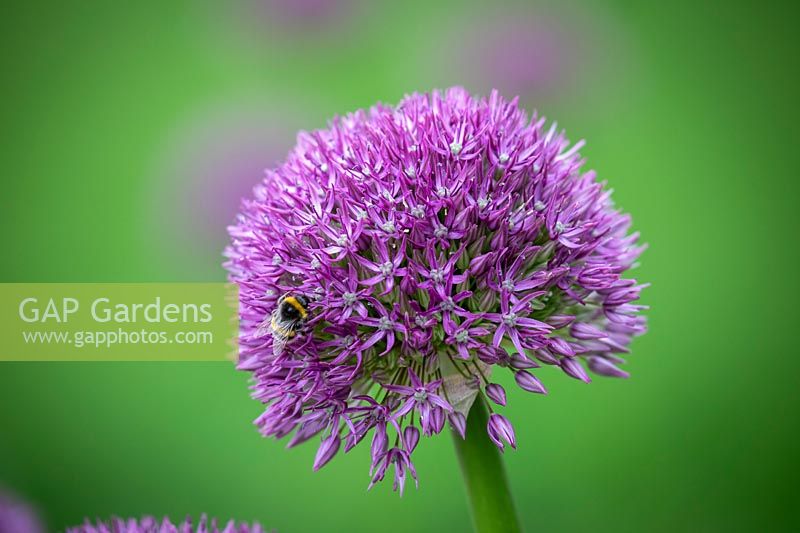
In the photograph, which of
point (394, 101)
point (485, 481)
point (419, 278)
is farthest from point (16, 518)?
point (394, 101)

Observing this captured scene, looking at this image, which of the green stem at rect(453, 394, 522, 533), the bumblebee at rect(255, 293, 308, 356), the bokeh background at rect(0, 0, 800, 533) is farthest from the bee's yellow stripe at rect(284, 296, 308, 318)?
the bokeh background at rect(0, 0, 800, 533)

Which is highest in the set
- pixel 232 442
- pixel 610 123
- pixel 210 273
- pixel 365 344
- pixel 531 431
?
pixel 610 123

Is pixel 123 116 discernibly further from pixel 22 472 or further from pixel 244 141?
pixel 22 472

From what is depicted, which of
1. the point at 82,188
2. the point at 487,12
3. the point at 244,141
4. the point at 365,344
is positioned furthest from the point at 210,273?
the point at 365,344

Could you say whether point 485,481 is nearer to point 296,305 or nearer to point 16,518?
point 296,305

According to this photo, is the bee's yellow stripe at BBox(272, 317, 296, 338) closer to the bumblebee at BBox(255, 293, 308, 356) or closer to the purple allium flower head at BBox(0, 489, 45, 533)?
the bumblebee at BBox(255, 293, 308, 356)

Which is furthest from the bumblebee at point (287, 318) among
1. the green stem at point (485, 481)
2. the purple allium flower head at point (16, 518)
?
the purple allium flower head at point (16, 518)
